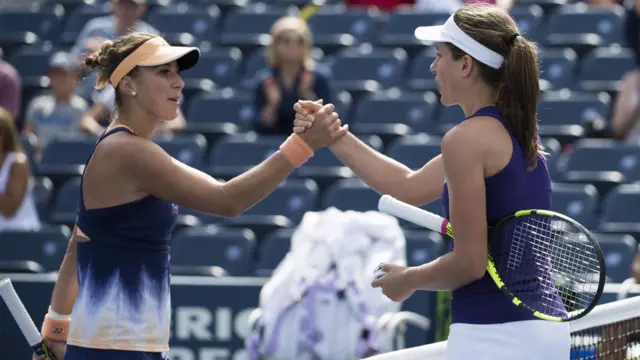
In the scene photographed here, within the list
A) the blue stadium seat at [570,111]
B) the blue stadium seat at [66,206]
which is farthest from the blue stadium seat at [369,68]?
the blue stadium seat at [66,206]

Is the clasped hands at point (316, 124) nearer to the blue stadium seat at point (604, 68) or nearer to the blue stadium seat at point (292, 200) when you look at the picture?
the blue stadium seat at point (292, 200)

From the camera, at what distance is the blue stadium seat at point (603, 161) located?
7.30 m

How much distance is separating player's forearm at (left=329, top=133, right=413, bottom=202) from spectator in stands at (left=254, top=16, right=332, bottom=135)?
3.94 metres

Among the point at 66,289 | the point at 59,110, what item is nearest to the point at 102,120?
the point at 59,110

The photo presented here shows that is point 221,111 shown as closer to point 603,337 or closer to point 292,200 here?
point 292,200

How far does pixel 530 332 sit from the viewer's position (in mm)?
2732

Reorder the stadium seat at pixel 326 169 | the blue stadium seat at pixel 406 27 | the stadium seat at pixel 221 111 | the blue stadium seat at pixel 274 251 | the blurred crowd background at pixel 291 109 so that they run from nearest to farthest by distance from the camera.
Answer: the blue stadium seat at pixel 274 251
the blurred crowd background at pixel 291 109
the stadium seat at pixel 326 169
the stadium seat at pixel 221 111
the blue stadium seat at pixel 406 27

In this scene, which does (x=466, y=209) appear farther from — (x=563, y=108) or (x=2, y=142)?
(x=563, y=108)

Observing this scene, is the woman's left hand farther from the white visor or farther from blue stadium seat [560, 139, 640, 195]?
blue stadium seat [560, 139, 640, 195]

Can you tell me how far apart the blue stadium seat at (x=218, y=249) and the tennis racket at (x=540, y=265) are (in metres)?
4.05

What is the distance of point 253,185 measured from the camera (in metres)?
3.18

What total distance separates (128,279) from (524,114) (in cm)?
113

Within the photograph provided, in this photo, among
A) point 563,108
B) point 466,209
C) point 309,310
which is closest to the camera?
point 466,209

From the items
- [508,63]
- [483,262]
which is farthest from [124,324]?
[508,63]
